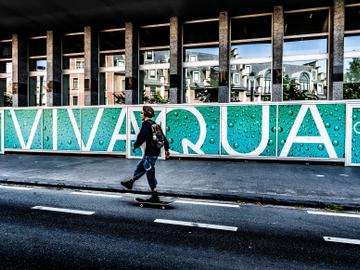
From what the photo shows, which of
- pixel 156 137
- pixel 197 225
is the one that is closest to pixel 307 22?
pixel 156 137

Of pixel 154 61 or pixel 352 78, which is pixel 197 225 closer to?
pixel 352 78

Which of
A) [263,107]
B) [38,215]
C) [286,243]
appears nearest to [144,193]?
[38,215]

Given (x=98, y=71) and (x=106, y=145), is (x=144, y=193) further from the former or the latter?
(x=98, y=71)

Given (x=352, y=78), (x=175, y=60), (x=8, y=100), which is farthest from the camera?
(x=8, y=100)

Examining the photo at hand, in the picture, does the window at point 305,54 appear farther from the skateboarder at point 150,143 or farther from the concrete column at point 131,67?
the skateboarder at point 150,143

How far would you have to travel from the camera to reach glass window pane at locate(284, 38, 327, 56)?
15.8 m

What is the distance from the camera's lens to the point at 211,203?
19.6ft

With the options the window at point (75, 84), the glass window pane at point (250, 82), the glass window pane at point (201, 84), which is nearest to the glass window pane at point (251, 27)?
the glass window pane at point (250, 82)

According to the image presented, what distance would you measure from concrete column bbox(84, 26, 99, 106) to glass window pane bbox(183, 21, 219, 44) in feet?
19.9

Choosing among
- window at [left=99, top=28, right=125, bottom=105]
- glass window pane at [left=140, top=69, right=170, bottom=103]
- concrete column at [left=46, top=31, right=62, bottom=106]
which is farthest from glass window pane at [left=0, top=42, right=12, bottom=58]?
glass window pane at [left=140, top=69, right=170, bottom=103]

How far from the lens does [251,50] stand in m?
16.8

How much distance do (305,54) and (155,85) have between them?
343 inches

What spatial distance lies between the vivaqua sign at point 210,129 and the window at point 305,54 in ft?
18.7

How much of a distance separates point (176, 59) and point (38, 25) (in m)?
9.51
